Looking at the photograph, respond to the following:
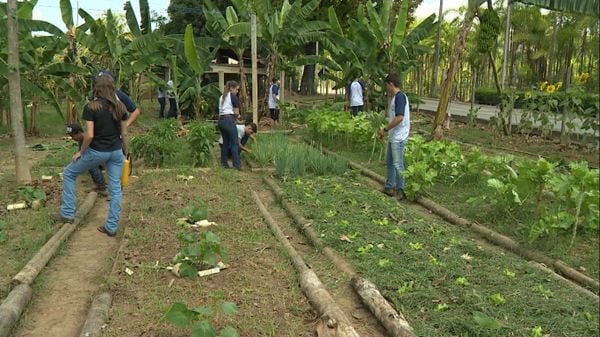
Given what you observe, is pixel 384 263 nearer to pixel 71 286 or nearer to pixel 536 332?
pixel 536 332

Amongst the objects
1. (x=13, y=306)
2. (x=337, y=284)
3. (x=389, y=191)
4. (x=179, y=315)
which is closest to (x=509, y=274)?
(x=337, y=284)

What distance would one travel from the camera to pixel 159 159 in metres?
9.14

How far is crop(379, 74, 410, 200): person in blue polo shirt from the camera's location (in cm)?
710

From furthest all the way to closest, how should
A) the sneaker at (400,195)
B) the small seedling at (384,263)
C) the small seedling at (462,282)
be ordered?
1. the sneaker at (400,195)
2. the small seedling at (384,263)
3. the small seedling at (462,282)

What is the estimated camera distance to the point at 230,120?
9.03 meters

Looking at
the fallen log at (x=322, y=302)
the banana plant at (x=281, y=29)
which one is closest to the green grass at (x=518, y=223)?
the fallen log at (x=322, y=302)

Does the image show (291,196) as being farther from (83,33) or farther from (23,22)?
(83,33)

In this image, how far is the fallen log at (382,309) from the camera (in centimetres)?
341

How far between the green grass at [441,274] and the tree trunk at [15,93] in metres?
3.92

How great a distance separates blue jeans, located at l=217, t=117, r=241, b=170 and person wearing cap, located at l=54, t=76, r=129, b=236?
326 centimetres

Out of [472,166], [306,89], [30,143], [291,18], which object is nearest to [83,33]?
[30,143]

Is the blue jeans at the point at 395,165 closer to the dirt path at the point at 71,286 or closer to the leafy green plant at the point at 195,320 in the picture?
the dirt path at the point at 71,286

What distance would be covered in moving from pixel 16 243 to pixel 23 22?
6.27 metres

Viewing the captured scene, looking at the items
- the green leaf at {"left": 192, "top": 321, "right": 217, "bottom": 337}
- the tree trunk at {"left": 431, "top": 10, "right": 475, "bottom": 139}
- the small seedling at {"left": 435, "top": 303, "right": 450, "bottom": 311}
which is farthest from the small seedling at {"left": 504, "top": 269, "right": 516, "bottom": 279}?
the tree trunk at {"left": 431, "top": 10, "right": 475, "bottom": 139}
